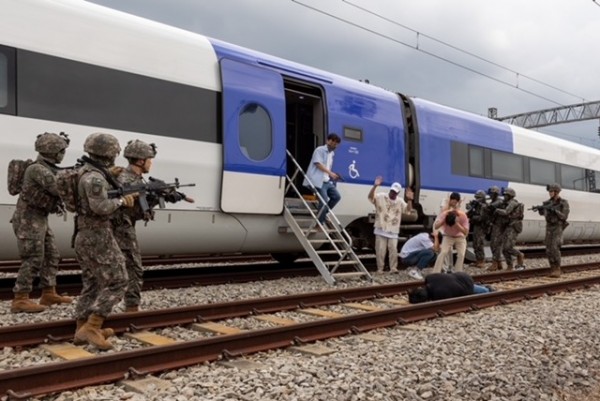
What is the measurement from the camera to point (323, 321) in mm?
5105

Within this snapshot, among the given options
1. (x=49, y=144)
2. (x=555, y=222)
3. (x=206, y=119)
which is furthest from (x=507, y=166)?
(x=49, y=144)

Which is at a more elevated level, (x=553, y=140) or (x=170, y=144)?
(x=553, y=140)

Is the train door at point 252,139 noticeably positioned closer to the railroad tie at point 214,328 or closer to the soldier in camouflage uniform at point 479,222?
the railroad tie at point 214,328

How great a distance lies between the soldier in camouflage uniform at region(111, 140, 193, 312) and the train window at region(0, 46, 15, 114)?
173cm

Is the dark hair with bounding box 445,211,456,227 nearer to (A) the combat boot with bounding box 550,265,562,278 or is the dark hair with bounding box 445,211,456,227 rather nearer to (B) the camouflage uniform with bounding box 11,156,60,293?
(A) the combat boot with bounding box 550,265,562,278

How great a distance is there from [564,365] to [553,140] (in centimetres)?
1335

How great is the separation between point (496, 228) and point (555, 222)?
1322 mm

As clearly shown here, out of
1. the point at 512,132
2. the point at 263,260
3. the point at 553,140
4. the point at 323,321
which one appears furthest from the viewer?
the point at 553,140

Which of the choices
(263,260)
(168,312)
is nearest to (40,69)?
(168,312)

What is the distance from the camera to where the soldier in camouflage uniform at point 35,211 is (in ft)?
18.7

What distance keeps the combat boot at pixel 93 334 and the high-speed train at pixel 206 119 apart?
8.03ft

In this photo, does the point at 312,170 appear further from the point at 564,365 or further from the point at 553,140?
the point at 553,140

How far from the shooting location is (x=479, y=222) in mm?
11797

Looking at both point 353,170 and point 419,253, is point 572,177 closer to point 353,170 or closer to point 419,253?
point 419,253
